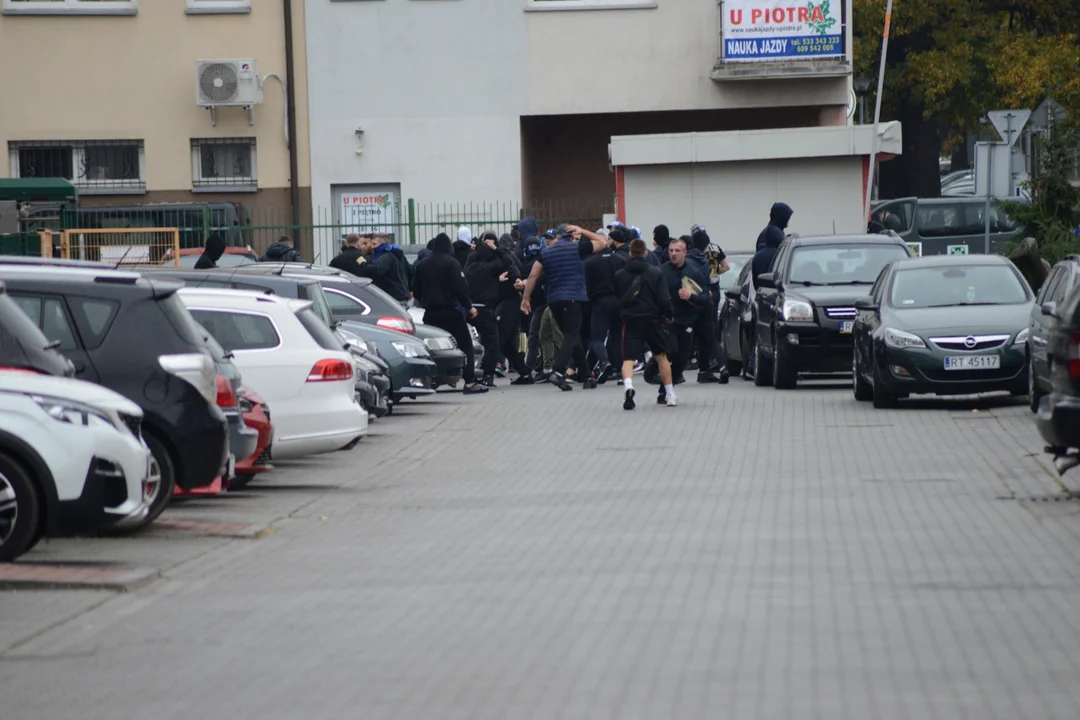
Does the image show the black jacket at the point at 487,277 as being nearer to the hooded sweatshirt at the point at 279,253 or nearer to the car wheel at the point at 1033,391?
the hooded sweatshirt at the point at 279,253

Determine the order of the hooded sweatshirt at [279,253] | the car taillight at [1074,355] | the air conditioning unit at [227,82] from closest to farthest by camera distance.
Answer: the car taillight at [1074,355] → the hooded sweatshirt at [279,253] → the air conditioning unit at [227,82]

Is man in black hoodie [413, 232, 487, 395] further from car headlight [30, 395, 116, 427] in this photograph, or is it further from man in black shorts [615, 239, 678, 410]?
car headlight [30, 395, 116, 427]

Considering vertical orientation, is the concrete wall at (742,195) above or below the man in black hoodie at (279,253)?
above

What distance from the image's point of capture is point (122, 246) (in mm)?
29953

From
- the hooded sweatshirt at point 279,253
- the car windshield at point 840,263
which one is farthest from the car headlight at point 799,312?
the hooded sweatshirt at point 279,253

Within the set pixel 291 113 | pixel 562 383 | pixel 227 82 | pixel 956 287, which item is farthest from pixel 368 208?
pixel 956 287

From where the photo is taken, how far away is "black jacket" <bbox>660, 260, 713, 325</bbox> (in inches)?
897

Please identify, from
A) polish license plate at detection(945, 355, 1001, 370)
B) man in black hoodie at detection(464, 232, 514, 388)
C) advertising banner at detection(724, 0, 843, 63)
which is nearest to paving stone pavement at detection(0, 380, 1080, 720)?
polish license plate at detection(945, 355, 1001, 370)

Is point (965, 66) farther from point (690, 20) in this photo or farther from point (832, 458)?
point (832, 458)

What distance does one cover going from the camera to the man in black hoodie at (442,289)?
2238 cm

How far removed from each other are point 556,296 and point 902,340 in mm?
5818

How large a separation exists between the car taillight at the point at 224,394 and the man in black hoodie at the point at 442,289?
1017 cm

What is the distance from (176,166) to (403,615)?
2913cm

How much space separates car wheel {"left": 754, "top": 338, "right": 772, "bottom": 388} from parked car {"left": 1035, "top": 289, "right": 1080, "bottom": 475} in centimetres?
1099
